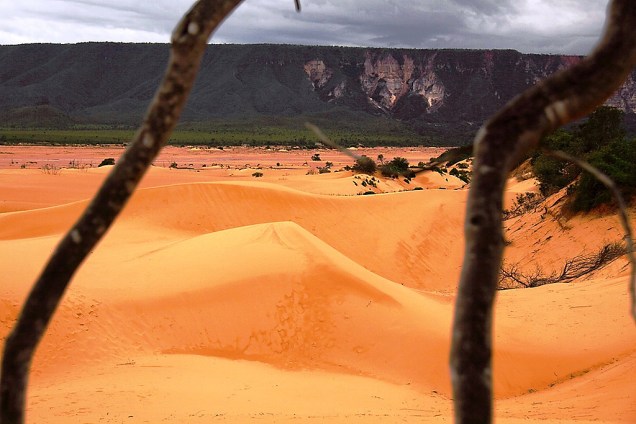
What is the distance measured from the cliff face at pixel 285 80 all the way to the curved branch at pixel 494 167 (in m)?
119

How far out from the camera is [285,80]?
441ft

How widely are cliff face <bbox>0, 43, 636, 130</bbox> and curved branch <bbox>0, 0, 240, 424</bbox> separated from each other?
11832 cm

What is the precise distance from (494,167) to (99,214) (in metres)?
1.32

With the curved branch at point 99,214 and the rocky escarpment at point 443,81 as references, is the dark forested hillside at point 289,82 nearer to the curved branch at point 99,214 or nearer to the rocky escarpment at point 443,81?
the rocky escarpment at point 443,81

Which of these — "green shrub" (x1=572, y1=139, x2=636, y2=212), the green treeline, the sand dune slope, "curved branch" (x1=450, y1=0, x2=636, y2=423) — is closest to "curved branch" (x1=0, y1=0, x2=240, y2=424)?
"curved branch" (x1=450, y1=0, x2=636, y2=423)

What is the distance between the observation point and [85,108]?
12950cm

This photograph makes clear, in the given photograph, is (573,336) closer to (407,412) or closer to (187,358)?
(407,412)

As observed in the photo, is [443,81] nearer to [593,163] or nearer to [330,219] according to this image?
[330,219]

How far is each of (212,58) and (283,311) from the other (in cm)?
13196

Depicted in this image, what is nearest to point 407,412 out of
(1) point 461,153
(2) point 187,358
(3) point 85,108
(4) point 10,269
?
(2) point 187,358

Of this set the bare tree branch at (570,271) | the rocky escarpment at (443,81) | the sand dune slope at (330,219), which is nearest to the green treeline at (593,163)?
the bare tree branch at (570,271)

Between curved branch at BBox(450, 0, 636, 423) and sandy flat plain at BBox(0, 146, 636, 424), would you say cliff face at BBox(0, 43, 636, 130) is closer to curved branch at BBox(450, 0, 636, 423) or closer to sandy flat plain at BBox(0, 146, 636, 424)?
sandy flat plain at BBox(0, 146, 636, 424)

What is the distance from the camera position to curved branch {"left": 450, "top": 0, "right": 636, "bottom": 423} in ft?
6.24

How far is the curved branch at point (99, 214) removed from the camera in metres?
2.24
